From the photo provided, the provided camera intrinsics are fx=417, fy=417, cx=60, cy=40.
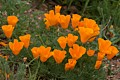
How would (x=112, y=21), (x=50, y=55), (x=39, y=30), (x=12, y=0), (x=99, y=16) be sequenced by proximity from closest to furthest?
(x=50, y=55) → (x=39, y=30) → (x=12, y=0) → (x=112, y=21) → (x=99, y=16)

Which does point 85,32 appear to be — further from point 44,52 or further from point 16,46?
point 16,46

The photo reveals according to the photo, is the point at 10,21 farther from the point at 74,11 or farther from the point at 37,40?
the point at 74,11

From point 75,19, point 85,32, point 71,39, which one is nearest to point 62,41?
point 71,39

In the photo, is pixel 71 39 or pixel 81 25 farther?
pixel 81 25

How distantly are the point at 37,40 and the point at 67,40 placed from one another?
1.18 ft

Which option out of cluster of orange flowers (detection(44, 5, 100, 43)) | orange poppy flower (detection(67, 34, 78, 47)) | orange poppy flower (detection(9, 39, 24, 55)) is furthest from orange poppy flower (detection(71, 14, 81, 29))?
orange poppy flower (detection(9, 39, 24, 55))

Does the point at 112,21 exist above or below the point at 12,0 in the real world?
below

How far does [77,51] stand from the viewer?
3.06 meters

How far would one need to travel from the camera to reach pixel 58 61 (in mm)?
3088

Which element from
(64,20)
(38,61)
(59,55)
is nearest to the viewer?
(59,55)

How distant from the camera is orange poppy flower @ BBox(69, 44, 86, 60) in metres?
3.06

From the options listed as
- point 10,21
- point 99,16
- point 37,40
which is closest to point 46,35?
point 37,40

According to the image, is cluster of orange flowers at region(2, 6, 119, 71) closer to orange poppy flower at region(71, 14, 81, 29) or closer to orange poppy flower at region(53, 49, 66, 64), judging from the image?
orange poppy flower at region(53, 49, 66, 64)

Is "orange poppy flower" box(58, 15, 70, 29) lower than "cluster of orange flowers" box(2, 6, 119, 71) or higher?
higher
